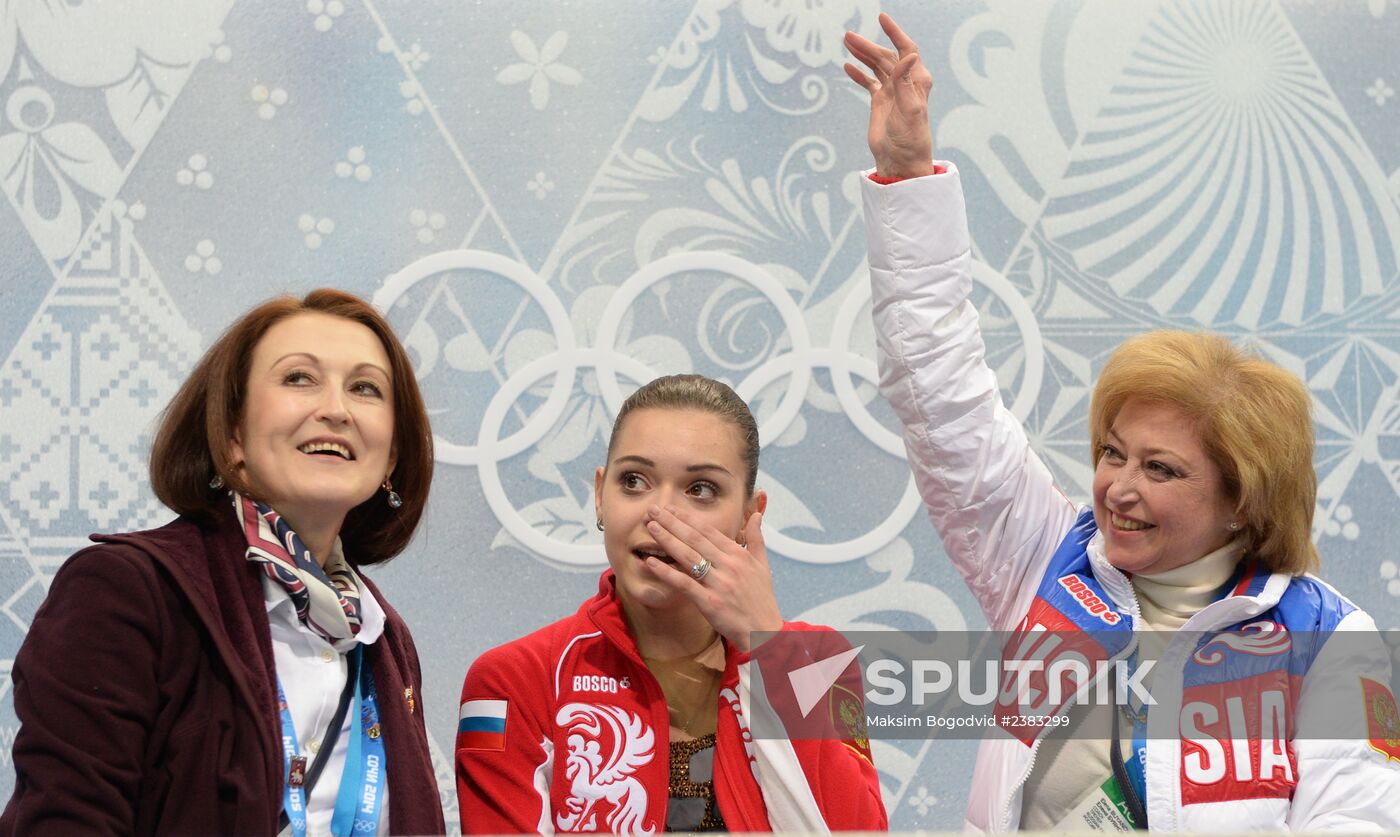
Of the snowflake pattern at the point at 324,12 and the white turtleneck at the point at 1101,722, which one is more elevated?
the snowflake pattern at the point at 324,12

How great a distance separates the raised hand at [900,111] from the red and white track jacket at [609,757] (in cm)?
80

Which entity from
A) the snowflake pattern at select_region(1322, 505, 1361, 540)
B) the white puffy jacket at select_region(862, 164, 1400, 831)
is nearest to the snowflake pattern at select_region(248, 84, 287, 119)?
the white puffy jacket at select_region(862, 164, 1400, 831)

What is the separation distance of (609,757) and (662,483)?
0.40 metres

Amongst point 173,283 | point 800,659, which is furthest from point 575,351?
point 800,659

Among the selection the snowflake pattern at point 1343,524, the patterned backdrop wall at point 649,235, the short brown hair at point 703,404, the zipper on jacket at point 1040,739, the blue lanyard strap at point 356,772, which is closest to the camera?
the blue lanyard strap at point 356,772

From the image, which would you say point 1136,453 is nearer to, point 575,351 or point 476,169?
point 575,351

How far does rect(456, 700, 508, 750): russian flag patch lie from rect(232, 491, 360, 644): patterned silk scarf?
0.22m

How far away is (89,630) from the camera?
66.8 inches

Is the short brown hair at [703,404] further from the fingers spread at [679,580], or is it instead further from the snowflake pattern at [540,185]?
the snowflake pattern at [540,185]

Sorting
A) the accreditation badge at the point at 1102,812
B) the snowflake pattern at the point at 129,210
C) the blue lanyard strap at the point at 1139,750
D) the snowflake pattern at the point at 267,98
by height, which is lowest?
the accreditation badge at the point at 1102,812

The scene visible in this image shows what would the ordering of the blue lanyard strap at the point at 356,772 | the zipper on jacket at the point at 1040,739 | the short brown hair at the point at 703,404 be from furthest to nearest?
the short brown hair at the point at 703,404 < the zipper on jacket at the point at 1040,739 < the blue lanyard strap at the point at 356,772

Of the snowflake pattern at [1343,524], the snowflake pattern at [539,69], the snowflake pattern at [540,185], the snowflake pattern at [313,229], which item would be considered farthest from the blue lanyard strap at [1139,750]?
the snowflake pattern at [313,229]

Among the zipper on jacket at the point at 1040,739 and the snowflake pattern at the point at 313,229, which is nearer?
the zipper on jacket at the point at 1040,739

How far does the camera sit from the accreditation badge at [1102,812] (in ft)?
6.58
